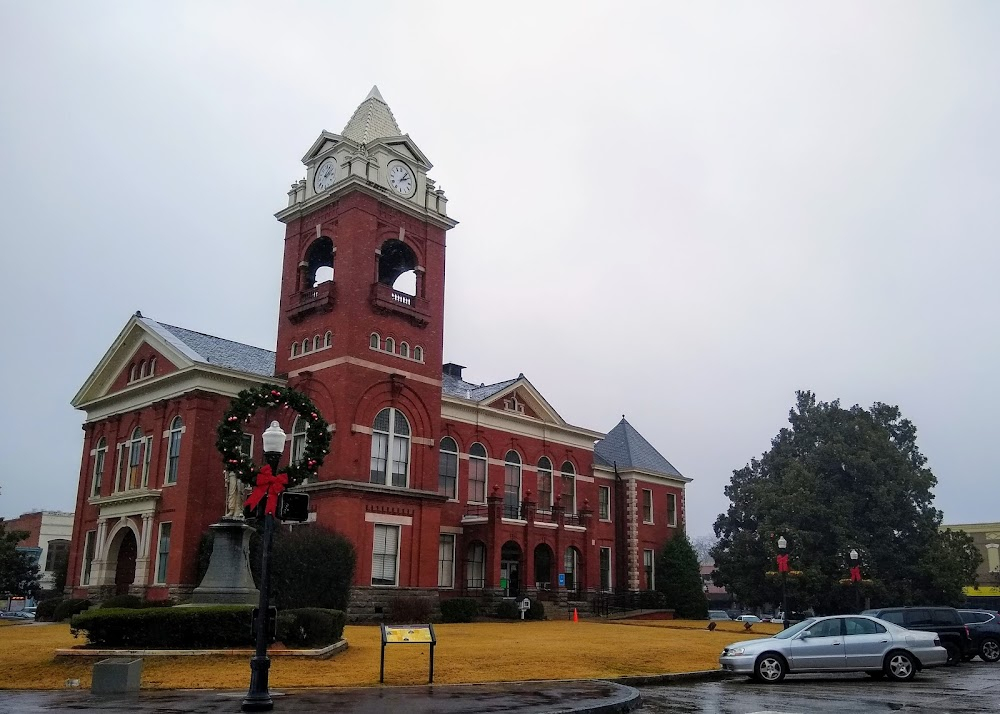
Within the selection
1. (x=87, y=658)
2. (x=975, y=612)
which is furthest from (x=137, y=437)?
(x=975, y=612)

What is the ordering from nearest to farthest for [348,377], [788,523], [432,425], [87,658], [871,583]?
[87,658], [348,377], [432,425], [871,583], [788,523]

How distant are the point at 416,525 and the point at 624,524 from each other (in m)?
19.2

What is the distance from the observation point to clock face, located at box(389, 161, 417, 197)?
41.9m

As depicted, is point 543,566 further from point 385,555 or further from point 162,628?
point 162,628

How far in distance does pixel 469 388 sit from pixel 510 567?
36.0 feet

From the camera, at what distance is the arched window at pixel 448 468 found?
43.3 metres

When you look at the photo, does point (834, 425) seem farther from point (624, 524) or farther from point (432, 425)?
point (432, 425)

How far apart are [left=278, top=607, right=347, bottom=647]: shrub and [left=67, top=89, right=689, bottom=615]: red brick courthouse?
617 inches

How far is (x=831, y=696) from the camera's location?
15836mm

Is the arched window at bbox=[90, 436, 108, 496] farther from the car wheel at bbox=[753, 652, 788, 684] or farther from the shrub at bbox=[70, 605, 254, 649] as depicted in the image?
the car wheel at bbox=[753, 652, 788, 684]

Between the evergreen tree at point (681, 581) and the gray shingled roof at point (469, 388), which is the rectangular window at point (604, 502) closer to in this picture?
the evergreen tree at point (681, 581)

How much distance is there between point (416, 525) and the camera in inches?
1534

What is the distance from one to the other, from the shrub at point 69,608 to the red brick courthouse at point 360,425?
6.36 ft

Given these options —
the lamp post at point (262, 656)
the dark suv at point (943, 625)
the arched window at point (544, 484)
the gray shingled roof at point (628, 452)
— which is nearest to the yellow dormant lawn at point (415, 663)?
the lamp post at point (262, 656)
